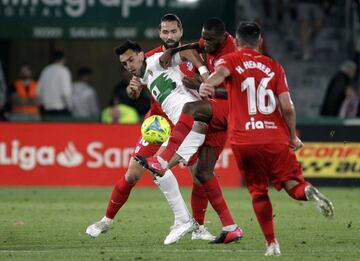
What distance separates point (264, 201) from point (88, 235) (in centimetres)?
258

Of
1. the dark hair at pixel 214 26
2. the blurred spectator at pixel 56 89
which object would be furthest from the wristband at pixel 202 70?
the blurred spectator at pixel 56 89

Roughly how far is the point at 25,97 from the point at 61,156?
237 cm

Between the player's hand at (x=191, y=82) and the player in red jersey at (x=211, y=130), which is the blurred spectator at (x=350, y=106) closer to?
the player in red jersey at (x=211, y=130)

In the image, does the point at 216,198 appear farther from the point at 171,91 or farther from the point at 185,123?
the point at 171,91

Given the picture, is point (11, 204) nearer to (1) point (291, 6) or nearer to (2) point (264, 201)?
(2) point (264, 201)

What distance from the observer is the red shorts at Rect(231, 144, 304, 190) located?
10.3m

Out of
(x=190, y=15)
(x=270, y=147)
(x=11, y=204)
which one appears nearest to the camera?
(x=270, y=147)

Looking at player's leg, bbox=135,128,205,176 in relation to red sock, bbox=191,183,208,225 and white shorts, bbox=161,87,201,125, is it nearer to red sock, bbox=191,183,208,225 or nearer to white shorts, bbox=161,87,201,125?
white shorts, bbox=161,87,201,125

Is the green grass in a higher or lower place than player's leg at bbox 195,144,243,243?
lower

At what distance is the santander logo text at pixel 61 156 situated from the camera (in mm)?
19938

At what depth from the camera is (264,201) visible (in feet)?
33.9

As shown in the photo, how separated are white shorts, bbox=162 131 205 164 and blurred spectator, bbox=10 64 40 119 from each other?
10.0 meters

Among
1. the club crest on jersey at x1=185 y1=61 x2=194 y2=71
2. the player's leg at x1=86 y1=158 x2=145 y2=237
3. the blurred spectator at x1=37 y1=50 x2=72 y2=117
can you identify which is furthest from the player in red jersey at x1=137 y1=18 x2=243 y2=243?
the blurred spectator at x1=37 y1=50 x2=72 y2=117

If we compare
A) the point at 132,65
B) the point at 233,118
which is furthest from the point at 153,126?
the point at 233,118
